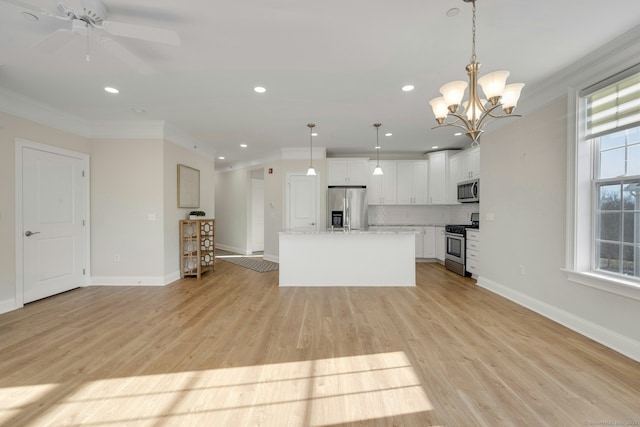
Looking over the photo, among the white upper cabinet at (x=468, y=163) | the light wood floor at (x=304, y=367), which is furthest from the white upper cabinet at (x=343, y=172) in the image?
the light wood floor at (x=304, y=367)

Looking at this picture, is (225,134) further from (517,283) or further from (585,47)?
(517,283)

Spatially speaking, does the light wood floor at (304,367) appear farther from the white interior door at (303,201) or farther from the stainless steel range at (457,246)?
the white interior door at (303,201)

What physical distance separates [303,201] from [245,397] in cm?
463

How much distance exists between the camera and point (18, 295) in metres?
3.39

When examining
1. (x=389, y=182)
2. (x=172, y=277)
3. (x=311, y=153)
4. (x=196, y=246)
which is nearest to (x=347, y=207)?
(x=389, y=182)

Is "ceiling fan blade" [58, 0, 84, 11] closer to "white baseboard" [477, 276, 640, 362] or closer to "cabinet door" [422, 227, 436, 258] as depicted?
"white baseboard" [477, 276, 640, 362]

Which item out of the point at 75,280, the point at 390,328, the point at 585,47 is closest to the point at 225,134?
the point at 75,280

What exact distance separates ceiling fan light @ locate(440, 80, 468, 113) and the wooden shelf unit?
176 inches

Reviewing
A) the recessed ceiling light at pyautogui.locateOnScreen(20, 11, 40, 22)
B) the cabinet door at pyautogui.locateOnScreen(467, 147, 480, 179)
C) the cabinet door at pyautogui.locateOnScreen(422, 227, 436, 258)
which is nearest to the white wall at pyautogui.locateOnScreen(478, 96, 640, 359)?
the cabinet door at pyautogui.locateOnScreen(467, 147, 480, 179)

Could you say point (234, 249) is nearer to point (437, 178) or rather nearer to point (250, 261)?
point (250, 261)

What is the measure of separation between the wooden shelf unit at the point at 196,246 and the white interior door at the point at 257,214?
233 centimetres

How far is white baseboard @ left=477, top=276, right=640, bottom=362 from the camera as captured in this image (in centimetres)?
225

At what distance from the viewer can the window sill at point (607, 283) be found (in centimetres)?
222

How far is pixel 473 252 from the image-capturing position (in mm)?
4809
